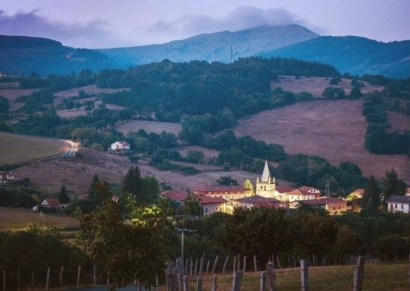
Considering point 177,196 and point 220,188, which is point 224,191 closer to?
point 220,188

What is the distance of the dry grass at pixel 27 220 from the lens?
5135 cm

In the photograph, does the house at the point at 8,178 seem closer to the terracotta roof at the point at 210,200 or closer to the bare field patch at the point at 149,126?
the terracotta roof at the point at 210,200

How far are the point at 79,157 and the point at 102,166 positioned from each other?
374 centimetres

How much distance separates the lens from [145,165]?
373 ft

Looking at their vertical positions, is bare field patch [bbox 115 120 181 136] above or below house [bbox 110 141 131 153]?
above

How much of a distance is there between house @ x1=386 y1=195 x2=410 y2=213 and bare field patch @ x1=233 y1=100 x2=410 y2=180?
33513 millimetres

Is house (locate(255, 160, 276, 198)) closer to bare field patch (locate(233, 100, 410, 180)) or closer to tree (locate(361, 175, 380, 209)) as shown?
→ tree (locate(361, 175, 380, 209))

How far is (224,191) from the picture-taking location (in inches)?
3733

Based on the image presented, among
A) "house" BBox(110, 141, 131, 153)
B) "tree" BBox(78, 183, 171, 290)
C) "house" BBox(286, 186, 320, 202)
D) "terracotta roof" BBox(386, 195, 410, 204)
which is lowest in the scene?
"house" BBox(286, 186, 320, 202)

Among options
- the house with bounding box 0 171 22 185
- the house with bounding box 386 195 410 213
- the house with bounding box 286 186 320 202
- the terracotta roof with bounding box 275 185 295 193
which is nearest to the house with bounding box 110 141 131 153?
the terracotta roof with bounding box 275 185 295 193

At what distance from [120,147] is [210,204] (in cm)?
4531

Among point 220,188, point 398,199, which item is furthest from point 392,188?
point 220,188

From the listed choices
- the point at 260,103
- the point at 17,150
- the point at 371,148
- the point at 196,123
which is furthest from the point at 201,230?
the point at 260,103

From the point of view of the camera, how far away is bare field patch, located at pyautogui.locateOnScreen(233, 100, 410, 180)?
128250 millimetres
